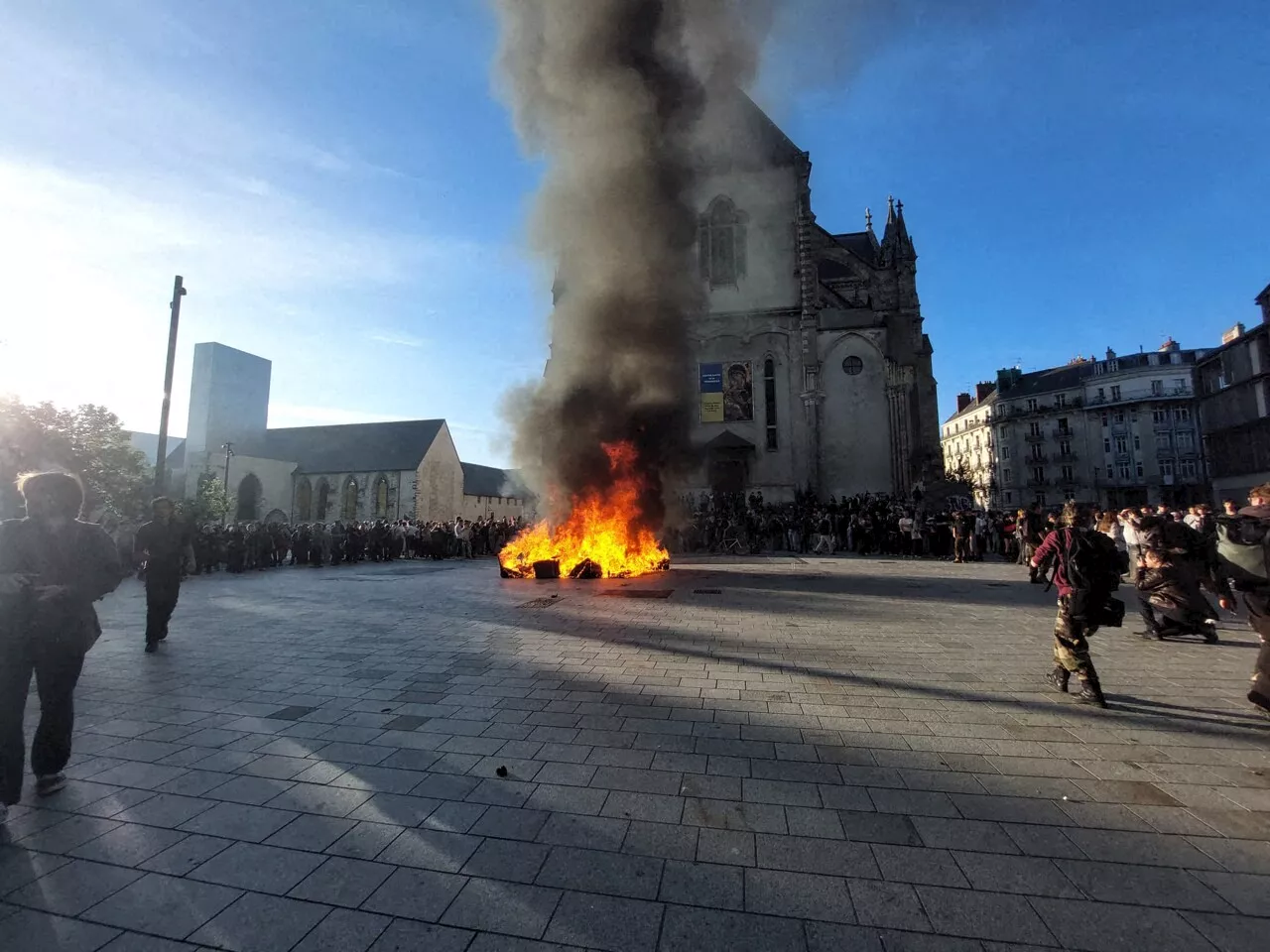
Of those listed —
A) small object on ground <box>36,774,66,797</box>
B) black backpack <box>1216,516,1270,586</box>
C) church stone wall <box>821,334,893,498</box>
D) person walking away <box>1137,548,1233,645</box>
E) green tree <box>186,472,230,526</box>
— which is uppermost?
church stone wall <box>821,334,893,498</box>

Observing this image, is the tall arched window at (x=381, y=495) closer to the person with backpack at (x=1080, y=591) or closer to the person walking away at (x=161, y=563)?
A: the person walking away at (x=161, y=563)

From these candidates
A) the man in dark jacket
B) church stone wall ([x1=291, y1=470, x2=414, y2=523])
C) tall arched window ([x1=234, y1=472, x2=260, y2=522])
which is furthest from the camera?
church stone wall ([x1=291, y1=470, x2=414, y2=523])

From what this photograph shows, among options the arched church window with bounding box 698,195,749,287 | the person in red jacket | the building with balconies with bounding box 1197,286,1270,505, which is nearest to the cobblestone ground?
the person in red jacket

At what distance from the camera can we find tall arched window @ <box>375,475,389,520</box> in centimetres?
5003

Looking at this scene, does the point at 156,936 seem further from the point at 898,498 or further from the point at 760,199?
the point at 760,199

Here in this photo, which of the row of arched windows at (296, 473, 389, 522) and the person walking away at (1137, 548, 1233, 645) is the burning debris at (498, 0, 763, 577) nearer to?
the person walking away at (1137, 548, 1233, 645)

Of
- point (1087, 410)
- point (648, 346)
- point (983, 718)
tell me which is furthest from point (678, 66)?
point (1087, 410)

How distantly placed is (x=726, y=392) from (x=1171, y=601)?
2257 centimetres

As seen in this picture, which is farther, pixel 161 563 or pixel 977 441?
pixel 977 441

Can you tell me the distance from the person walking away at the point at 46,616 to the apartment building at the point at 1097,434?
5663 cm

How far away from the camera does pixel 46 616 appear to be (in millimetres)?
2906

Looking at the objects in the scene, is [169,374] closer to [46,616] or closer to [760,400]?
[46,616]

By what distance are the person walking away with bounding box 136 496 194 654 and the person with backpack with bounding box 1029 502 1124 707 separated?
828 centimetres

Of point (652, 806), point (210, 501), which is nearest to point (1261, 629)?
point (652, 806)
